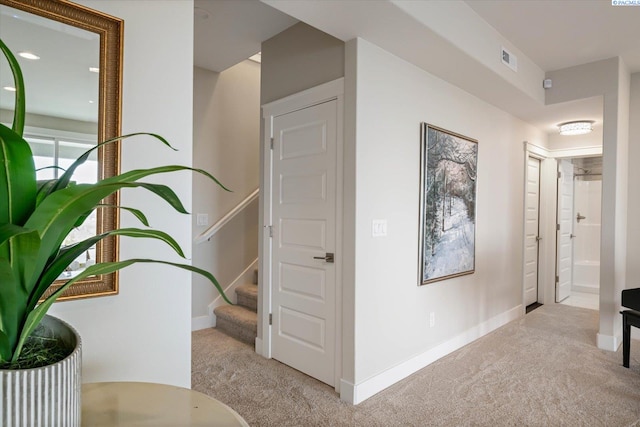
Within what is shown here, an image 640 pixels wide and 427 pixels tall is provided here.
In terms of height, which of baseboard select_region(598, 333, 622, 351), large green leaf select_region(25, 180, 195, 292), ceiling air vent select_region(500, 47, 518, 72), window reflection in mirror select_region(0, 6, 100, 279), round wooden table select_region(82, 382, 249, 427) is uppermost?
ceiling air vent select_region(500, 47, 518, 72)

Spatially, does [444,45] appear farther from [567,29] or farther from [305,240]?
[305,240]

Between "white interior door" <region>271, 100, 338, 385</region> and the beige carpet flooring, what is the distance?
0.21 meters

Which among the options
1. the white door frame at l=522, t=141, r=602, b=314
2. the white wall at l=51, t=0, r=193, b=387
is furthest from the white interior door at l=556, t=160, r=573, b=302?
the white wall at l=51, t=0, r=193, b=387

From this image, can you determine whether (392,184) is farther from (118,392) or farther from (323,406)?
(118,392)

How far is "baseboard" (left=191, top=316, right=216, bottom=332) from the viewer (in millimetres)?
3705

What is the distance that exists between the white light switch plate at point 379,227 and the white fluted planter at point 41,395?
79.4 inches

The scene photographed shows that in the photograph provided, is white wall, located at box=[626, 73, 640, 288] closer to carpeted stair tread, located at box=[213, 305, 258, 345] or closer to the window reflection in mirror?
carpeted stair tread, located at box=[213, 305, 258, 345]

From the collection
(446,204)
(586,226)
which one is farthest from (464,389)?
(586,226)

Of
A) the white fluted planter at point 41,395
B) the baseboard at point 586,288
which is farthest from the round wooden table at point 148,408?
the baseboard at point 586,288

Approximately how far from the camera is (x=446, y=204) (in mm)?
3182

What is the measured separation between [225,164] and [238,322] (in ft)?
5.52

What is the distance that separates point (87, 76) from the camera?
1.26 metres

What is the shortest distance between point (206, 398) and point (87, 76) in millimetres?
1113

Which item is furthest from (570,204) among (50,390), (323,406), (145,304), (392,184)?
(50,390)
